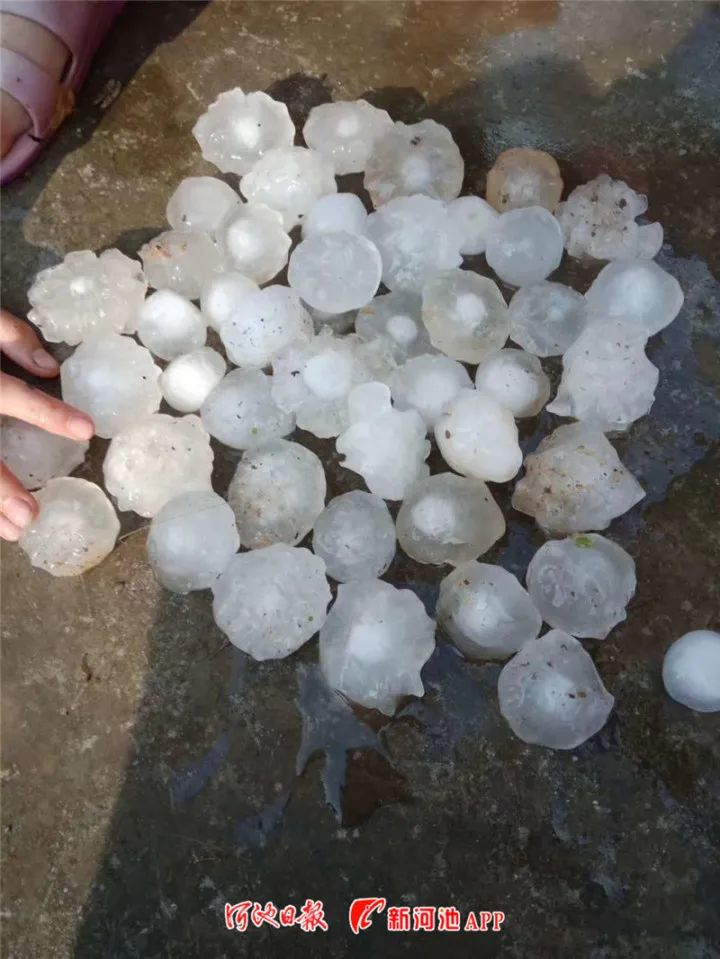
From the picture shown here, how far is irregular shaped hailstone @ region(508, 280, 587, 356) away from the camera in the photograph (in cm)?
150

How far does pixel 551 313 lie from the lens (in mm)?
1495

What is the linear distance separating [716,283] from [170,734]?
1.29m

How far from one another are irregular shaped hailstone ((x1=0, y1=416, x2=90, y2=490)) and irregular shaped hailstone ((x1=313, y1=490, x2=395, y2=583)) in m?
0.50

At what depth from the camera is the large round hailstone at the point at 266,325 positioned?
1506 mm

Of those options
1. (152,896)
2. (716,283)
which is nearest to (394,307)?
(716,283)

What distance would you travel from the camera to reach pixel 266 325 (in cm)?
150

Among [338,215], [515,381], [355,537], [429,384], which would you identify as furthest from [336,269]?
[355,537]

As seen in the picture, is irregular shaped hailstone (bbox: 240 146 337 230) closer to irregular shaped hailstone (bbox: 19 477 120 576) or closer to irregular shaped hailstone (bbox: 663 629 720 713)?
irregular shaped hailstone (bbox: 19 477 120 576)

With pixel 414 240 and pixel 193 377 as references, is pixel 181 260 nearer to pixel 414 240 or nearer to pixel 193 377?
pixel 193 377

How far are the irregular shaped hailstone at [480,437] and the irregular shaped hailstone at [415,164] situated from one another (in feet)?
1.43

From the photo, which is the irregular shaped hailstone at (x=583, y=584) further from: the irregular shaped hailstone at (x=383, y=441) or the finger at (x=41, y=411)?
the finger at (x=41, y=411)

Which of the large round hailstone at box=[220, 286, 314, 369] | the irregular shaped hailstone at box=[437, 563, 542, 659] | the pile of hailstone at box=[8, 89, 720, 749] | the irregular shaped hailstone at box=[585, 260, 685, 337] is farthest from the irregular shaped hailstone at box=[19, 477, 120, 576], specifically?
the irregular shaped hailstone at box=[585, 260, 685, 337]

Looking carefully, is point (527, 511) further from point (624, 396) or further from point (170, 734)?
point (170, 734)

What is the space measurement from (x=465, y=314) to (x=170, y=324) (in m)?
0.54
